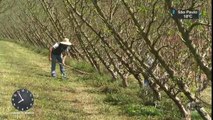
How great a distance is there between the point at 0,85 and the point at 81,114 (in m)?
5.61

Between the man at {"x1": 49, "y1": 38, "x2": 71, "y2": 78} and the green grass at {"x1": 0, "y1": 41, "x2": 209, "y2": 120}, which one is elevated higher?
the man at {"x1": 49, "y1": 38, "x2": 71, "y2": 78}

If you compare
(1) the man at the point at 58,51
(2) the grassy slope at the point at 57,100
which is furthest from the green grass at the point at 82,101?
(1) the man at the point at 58,51

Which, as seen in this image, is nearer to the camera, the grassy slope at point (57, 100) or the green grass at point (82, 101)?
the grassy slope at point (57, 100)

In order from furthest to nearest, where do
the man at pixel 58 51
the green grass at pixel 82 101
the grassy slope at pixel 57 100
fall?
the man at pixel 58 51 → the green grass at pixel 82 101 → the grassy slope at pixel 57 100

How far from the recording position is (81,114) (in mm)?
16984

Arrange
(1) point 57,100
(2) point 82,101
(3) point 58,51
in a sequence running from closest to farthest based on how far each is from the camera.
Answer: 1. (1) point 57,100
2. (2) point 82,101
3. (3) point 58,51

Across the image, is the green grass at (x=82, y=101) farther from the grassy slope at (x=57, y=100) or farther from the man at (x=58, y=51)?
the man at (x=58, y=51)

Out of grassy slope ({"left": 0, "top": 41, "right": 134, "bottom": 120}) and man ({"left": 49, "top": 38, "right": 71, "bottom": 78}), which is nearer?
grassy slope ({"left": 0, "top": 41, "right": 134, "bottom": 120})

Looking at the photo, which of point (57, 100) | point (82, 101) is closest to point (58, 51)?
point (82, 101)

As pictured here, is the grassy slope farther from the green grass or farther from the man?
the man

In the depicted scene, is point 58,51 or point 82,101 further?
point 58,51

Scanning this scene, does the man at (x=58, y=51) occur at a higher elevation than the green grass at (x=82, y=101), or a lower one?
higher

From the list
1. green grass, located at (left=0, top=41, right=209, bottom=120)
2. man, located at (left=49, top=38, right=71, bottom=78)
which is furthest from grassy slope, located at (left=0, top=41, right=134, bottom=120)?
man, located at (left=49, top=38, right=71, bottom=78)

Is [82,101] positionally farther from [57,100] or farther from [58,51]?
[58,51]
